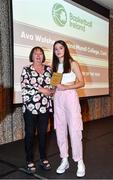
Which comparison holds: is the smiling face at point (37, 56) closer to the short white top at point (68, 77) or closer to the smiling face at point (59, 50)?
the smiling face at point (59, 50)

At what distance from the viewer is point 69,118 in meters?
2.32

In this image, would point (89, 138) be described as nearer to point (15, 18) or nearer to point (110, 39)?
point (15, 18)

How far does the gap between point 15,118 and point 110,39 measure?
330cm

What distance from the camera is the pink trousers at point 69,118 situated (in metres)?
2.30

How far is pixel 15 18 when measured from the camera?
11.1 feet

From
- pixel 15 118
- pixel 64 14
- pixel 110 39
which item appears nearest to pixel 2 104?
pixel 15 118

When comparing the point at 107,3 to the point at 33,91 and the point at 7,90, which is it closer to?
the point at 7,90

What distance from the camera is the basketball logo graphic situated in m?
4.09

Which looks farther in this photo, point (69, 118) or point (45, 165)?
point (45, 165)

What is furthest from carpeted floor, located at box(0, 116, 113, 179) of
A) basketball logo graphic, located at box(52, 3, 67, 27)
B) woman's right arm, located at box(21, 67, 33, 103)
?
basketball logo graphic, located at box(52, 3, 67, 27)

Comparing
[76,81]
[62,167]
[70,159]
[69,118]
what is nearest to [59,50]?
[76,81]

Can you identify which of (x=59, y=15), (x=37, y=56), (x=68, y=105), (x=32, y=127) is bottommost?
(x=32, y=127)

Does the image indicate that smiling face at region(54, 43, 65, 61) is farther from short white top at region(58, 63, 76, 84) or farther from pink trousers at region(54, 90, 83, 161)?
pink trousers at region(54, 90, 83, 161)

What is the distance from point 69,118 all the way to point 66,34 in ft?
7.87
